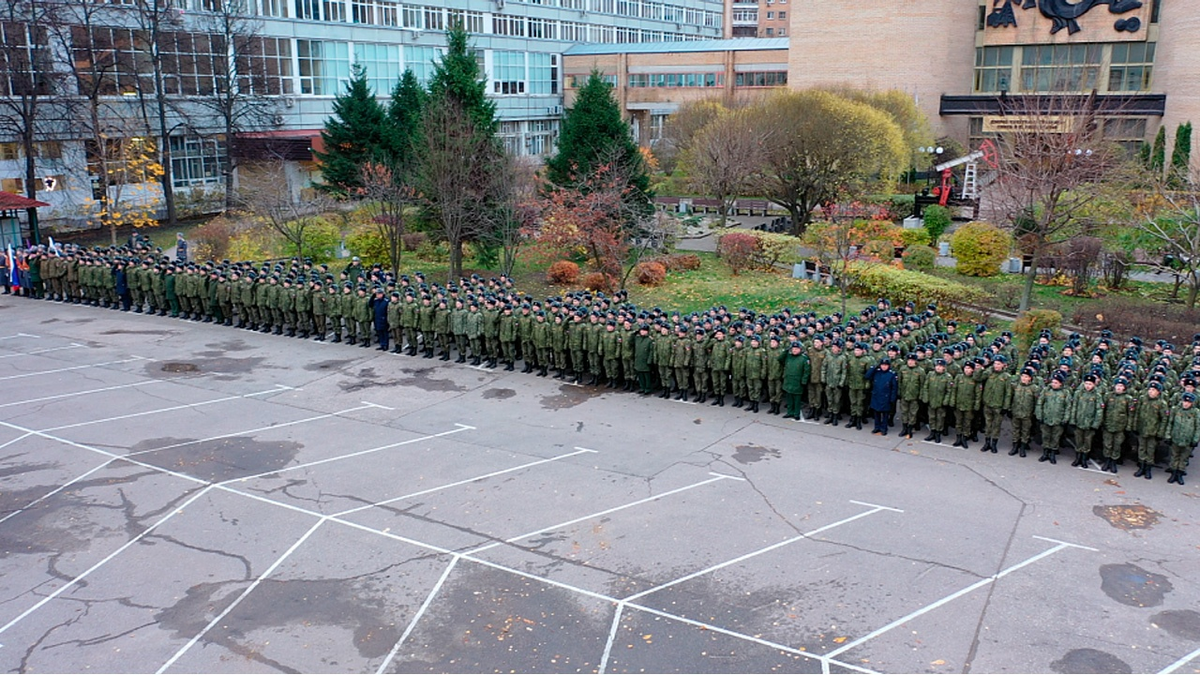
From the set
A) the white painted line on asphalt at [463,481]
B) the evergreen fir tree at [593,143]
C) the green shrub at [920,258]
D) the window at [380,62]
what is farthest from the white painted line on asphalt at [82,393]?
the window at [380,62]

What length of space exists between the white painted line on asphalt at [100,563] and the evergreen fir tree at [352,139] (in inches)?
897

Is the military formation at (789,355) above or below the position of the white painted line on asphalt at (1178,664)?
above

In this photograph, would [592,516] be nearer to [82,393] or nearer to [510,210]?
[82,393]

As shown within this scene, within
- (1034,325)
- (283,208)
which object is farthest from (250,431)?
(283,208)

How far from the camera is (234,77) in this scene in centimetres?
4350

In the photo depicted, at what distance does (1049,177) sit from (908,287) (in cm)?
383

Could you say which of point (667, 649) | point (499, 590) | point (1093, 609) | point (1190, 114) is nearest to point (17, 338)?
point (499, 590)

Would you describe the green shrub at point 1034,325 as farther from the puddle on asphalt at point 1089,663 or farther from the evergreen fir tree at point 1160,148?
the evergreen fir tree at point 1160,148

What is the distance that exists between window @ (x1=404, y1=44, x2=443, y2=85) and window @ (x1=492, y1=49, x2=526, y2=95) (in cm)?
430

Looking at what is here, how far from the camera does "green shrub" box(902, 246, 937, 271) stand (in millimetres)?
26109

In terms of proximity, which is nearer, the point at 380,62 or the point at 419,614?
the point at 419,614

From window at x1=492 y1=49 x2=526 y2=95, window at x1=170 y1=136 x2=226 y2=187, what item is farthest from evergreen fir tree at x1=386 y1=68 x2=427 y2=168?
window at x1=492 y1=49 x2=526 y2=95

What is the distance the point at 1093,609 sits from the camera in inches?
371

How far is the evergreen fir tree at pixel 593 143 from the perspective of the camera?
2747 cm
